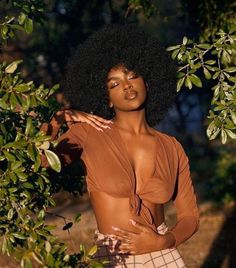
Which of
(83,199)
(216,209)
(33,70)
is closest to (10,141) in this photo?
(33,70)

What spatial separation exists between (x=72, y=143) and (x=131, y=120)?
400 millimetres

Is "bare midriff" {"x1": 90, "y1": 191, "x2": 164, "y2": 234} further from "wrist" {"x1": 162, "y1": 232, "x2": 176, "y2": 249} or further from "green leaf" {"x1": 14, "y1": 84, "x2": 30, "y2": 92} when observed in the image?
"green leaf" {"x1": 14, "y1": 84, "x2": 30, "y2": 92}

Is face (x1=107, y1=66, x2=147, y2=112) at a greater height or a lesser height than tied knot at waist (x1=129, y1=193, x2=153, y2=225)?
greater

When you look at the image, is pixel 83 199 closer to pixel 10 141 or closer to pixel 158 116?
pixel 158 116

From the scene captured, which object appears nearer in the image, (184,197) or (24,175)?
(24,175)

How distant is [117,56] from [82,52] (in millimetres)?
269

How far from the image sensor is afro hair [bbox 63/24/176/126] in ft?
14.6

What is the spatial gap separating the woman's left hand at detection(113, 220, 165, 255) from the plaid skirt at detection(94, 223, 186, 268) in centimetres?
7

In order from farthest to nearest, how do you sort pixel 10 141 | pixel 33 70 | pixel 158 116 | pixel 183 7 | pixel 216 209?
1. pixel 216 209
2. pixel 33 70
3. pixel 183 7
4. pixel 158 116
5. pixel 10 141

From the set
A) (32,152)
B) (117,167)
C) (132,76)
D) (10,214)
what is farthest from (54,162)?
(132,76)

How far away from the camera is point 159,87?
15.3 feet

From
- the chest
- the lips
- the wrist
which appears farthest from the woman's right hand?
the wrist

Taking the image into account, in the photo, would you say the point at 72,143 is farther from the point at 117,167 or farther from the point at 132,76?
the point at 132,76

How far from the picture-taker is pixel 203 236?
1148cm
